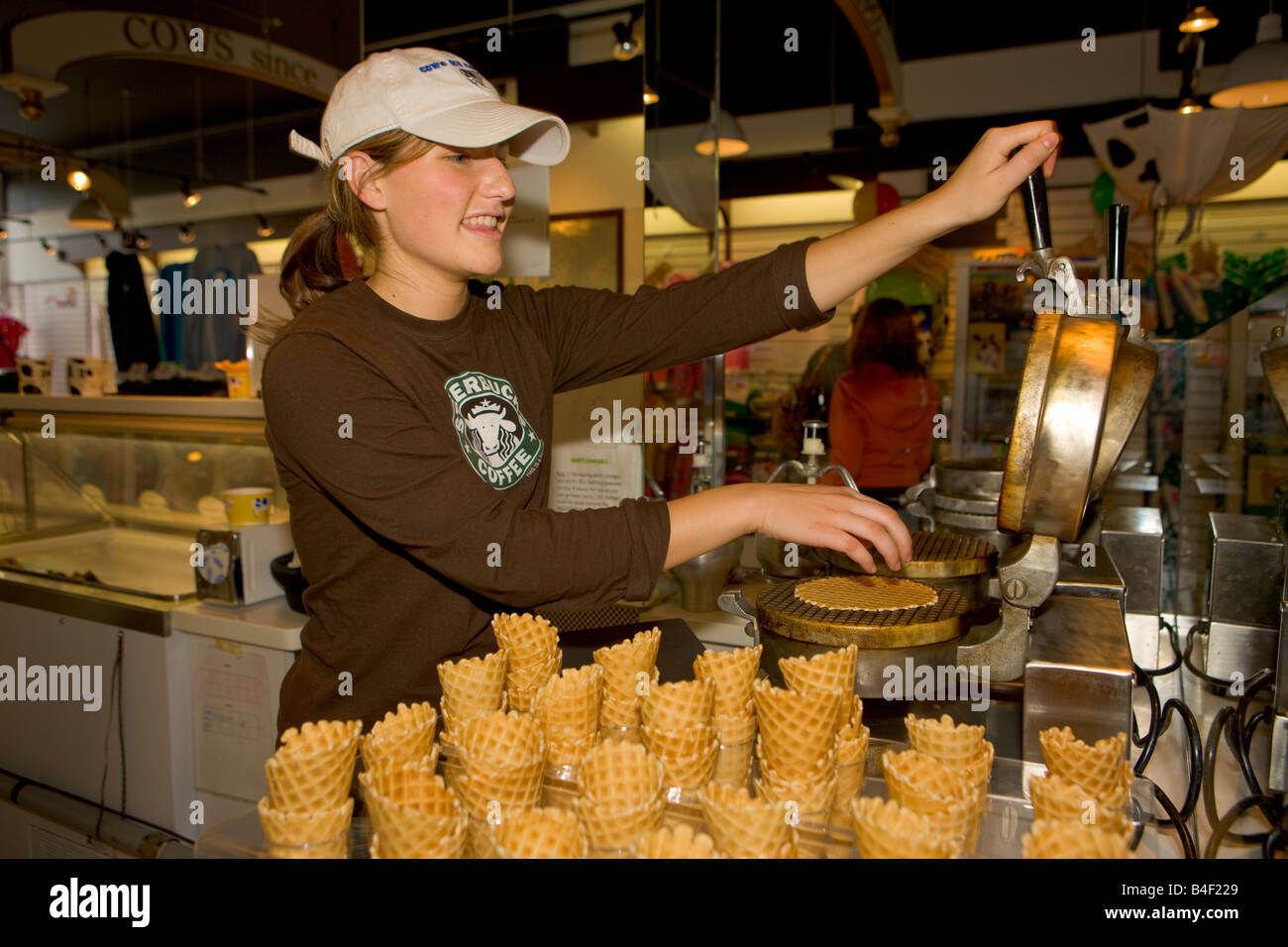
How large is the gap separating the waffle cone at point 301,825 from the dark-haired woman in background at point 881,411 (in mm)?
3829

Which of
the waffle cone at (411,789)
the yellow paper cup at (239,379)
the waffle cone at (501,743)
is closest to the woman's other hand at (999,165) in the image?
the waffle cone at (501,743)

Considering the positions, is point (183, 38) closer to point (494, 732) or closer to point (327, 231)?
point (327, 231)

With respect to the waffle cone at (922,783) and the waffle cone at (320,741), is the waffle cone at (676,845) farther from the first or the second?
the waffle cone at (320,741)

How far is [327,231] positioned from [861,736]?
1.45 meters

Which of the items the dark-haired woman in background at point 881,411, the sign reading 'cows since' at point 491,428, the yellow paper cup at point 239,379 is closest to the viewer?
the sign reading 'cows since' at point 491,428

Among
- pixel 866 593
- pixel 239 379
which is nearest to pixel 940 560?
pixel 866 593

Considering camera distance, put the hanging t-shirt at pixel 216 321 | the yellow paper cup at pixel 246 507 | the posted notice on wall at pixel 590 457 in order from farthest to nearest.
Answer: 1. the hanging t-shirt at pixel 216 321
2. the yellow paper cup at pixel 246 507
3. the posted notice on wall at pixel 590 457

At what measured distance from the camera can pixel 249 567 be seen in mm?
3016

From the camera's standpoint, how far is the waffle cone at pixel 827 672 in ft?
3.94

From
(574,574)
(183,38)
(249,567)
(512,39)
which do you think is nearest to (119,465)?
(249,567)

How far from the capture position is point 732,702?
1.23 m

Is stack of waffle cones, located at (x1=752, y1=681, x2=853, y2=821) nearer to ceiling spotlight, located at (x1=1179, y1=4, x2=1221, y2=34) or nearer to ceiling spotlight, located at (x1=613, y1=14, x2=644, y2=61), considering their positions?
ceiling spotlight, located at (x1=613, y1=14, x2=644, y2=61)
